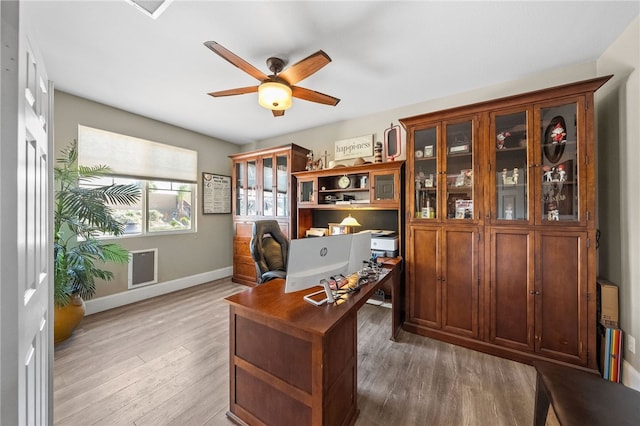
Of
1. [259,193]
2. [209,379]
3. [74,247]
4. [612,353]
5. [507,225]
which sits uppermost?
[259,193]

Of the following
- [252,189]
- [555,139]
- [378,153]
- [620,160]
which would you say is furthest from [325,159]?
[620,160]

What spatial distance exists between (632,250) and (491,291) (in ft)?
3.26

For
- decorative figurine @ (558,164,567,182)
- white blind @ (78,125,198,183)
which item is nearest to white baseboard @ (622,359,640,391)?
decorative figurine @ (558,164,567,182)

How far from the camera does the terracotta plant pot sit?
7.69ft

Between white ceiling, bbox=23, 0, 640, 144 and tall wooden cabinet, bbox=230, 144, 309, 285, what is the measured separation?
1.26 meters

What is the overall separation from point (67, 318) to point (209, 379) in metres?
1.78

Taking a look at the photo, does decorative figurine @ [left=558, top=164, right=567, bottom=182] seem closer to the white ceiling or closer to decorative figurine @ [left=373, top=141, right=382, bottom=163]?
the white ceiling

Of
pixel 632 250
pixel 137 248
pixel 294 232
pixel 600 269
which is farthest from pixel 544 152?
pixel 137 248

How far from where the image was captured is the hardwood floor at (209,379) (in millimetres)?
1584

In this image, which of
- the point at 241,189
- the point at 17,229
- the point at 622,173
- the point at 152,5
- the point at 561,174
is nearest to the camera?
the point at 17,229

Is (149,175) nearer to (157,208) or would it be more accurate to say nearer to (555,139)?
(157,208)

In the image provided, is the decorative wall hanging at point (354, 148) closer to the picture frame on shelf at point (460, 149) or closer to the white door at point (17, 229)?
the picture frame on shelf at point (460, 149)

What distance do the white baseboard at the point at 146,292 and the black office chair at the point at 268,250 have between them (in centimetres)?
201

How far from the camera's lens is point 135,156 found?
11.3 ft
